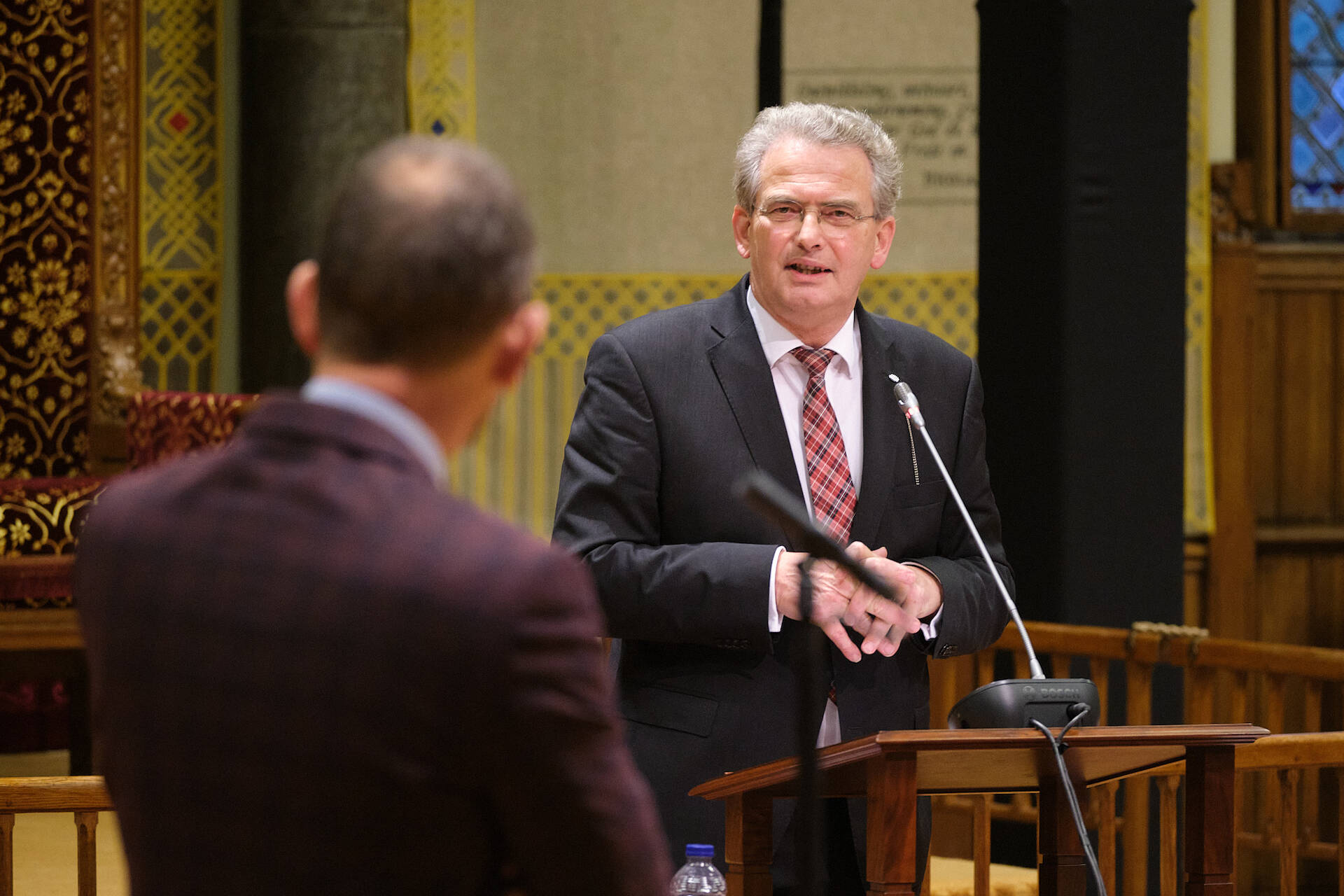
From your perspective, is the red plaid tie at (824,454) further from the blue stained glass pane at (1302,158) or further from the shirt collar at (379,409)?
the blue stained glass pane at (1302,158)

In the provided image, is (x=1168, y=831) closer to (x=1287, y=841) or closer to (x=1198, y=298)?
(x=1287, y=841)

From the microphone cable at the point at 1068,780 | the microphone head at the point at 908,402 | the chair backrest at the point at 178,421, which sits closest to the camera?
the microphone cable at the point at 1068,780

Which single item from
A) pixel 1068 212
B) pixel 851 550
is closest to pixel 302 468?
pixel 851 550

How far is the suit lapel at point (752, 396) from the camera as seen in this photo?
237cm

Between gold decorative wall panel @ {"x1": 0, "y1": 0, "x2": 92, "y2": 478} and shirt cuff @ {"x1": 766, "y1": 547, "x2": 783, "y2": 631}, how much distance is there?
164 inches

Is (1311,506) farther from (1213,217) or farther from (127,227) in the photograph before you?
(127,227)

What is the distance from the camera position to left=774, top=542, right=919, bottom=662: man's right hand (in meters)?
2.11

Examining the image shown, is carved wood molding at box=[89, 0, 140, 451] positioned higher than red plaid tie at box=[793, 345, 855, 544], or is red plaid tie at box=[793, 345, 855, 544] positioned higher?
carved wood molding at box=[89, 0, 140, 451]

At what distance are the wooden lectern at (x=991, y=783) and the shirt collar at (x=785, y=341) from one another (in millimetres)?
725

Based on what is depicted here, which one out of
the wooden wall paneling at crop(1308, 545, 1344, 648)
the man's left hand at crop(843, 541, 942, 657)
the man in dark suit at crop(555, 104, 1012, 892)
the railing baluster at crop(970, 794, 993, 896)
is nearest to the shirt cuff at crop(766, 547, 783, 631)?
the man in dark suit at crop(555, 104, 1012, 892)

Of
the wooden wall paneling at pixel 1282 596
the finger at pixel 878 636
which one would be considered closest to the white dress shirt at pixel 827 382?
the finger at pixel 878 636

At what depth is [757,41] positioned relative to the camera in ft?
21.4

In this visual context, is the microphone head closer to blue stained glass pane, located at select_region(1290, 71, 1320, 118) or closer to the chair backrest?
the chair backrest

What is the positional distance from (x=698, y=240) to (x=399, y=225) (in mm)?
5602
